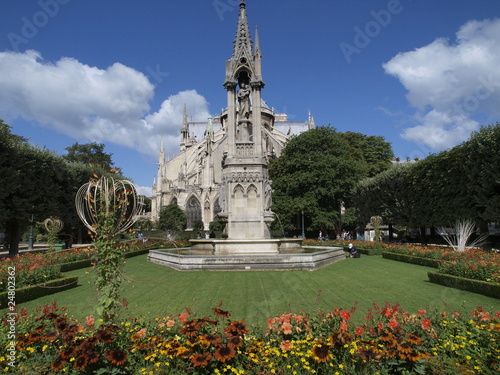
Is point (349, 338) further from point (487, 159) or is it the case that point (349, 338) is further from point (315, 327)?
point (487, 159)

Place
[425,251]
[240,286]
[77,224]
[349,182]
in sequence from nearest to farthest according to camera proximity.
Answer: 1. [240,286]
2. [425,251]
3. [77,224]
4. [349,182]

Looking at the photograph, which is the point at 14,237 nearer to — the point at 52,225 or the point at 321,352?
the point at 52,225

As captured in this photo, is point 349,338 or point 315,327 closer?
point 349,338

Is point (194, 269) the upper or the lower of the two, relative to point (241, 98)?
lower

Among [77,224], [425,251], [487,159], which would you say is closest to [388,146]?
[487,159]

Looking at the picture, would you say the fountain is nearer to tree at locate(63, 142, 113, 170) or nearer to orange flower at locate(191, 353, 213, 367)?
orange flower at locate(191, 353, 213, 367)

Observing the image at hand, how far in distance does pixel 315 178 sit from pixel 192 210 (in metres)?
30.7

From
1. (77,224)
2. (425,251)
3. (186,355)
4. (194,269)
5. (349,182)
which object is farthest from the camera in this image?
(349,182)

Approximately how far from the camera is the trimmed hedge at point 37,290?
9156 mm

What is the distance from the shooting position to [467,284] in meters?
10.7

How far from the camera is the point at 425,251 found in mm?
18422

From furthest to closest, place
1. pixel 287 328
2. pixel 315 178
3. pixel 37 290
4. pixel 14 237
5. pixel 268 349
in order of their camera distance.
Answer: pixel 315 178 < pixel 14 237 < pixel 37 290 < pixel 287 328 < pixel 268 349

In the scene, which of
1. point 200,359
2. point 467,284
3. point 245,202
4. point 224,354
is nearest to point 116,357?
point 200,359

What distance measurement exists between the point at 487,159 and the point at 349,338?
963 inches
